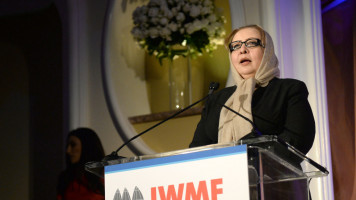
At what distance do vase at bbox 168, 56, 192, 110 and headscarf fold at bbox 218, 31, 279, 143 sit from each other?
6.12 ft

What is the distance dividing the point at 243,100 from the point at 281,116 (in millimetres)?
152

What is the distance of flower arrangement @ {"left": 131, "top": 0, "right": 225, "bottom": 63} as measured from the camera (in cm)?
396

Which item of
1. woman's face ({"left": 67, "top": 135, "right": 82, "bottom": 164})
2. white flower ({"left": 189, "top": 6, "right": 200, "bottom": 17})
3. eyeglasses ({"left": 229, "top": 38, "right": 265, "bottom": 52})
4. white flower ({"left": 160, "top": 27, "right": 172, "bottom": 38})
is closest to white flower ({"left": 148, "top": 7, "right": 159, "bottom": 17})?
white flower ({"left": 160, "top": 27, "right": 172, "bottom": 38})

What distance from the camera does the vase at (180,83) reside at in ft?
13.8

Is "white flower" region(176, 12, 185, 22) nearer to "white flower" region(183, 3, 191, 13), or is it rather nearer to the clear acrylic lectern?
"white flower" region(183, 3, 191, 13)

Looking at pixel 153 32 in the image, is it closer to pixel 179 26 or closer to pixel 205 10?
pixel 179 26

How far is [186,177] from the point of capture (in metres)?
1.67

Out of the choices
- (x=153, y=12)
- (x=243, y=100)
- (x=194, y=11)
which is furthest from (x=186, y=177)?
(x=153, y=12)

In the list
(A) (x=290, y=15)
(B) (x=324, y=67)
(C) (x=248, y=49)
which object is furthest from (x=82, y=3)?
(C) (x=248, y=49)

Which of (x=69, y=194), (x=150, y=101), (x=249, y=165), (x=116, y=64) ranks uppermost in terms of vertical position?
(x=116, y=64)

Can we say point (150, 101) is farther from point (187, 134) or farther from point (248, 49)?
point (248, 49)

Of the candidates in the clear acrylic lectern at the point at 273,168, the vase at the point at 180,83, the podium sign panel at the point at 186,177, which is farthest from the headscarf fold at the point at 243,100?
the vase at the point at 180,83

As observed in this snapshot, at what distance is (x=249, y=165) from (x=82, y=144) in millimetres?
2692

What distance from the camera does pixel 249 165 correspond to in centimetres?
160
